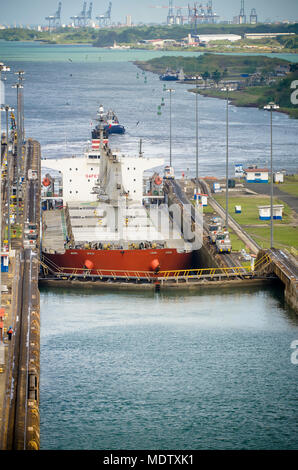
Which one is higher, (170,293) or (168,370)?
(168,370)

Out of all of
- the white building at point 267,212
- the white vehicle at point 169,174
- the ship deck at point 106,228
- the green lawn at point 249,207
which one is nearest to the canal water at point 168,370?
the ship deck at point 106,228

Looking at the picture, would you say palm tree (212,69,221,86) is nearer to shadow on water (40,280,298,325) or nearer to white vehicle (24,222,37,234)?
white vehicle (24,222,37,234)

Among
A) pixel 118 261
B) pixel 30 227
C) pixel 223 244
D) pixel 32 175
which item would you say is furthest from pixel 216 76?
pixel 118 261

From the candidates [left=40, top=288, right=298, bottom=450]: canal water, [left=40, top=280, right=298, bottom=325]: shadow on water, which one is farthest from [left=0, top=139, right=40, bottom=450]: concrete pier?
[left=40, top=280, right=298, bottom=325]: shadow on water

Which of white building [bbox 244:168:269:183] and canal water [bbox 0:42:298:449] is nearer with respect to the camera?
canal water [bbox 0:42:298:449]

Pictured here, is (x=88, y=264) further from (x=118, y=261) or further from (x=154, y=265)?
(x=154, y=265)

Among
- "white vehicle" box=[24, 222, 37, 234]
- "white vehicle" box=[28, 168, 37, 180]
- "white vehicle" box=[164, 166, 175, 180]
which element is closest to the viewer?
"white vehicle" box=[24, 222, 37, 234]

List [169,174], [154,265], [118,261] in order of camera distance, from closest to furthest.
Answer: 1. [118,261]
2. [154,265]
3. [169,174]

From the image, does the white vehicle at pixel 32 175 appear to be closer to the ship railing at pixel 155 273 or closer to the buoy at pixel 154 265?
the ship railing at pixel 155 273
